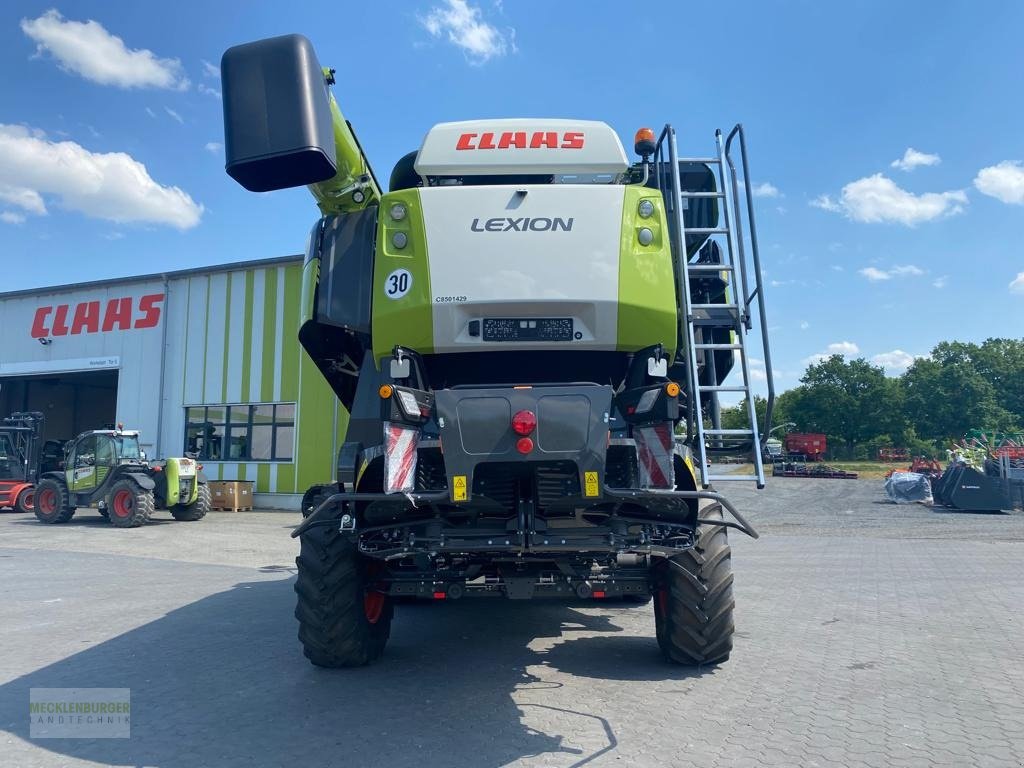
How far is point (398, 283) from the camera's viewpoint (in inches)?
179

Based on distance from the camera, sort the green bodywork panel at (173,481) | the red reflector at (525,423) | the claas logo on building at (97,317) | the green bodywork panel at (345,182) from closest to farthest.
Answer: the red reflector at (525,423)
the green bodywork panel at (345,182)
the green bodywork panel at (173,481)
the claas logo on building at (97,317)

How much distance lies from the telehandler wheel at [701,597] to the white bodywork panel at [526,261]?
1490 mm

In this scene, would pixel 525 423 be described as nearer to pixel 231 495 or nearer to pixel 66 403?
pixel 231 495

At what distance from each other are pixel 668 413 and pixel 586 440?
1.85ft

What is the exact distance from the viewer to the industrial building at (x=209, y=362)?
789 inches

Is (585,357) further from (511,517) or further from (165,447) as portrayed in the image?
(165,447)

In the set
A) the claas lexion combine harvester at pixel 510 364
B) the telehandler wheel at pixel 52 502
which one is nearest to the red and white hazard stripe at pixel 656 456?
the claas lexion combine harvester at pixel 510 364

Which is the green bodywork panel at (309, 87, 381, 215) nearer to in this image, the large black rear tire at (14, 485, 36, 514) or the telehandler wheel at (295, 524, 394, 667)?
the telehandler wheel at (295, 524, 394, 667)

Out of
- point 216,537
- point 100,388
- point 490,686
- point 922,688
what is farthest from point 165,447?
point 922,688

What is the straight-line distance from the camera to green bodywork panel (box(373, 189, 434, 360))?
4449 mm

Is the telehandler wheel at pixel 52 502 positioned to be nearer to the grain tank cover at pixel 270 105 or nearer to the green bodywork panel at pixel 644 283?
the grain tank cover at pixel 270 105

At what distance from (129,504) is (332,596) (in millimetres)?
14400

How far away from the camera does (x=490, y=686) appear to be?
474 centimetres

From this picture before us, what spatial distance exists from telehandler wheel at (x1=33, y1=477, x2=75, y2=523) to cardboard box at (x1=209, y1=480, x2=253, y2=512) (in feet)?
11.3
